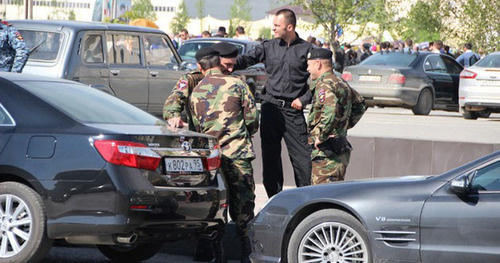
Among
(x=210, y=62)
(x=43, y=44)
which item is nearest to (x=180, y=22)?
(x=43, y=44)

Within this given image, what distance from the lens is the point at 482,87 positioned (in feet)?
65.9

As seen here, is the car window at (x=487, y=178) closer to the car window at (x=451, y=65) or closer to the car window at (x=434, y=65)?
the car window at (x=434, y=65)

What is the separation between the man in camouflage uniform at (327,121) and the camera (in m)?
8.26

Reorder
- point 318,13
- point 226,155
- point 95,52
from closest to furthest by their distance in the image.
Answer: point 226,155 → point 95,52 → point 318,13

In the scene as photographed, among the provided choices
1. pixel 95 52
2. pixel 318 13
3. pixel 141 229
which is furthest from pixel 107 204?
pixel 318 13

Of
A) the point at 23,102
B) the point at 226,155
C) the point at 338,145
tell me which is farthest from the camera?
the point at 338,145

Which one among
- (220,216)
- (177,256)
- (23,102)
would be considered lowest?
(177,256)

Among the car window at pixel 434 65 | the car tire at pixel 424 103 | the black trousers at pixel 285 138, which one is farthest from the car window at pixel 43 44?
the car window at pixel 434 65

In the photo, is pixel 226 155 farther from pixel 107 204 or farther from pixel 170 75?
pixel 170 75

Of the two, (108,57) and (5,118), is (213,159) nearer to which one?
(5,118)

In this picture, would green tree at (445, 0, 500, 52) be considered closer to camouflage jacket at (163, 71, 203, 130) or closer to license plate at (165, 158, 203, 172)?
camouflage jacket at (163, 71, 203, 130)

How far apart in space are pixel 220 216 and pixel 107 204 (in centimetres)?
103

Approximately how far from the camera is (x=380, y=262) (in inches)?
257

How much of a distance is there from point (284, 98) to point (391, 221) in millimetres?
2774
